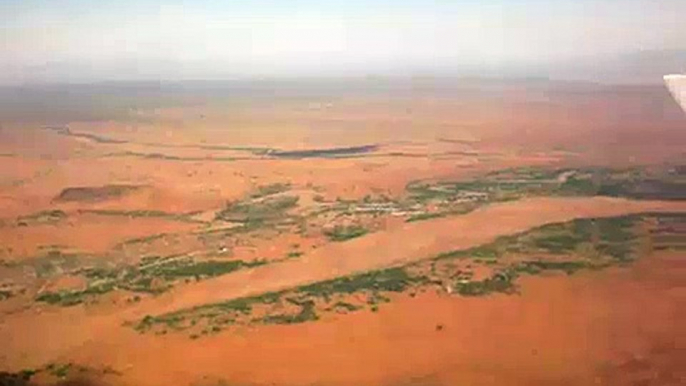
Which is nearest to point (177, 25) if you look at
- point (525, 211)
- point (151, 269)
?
point (151, 269)

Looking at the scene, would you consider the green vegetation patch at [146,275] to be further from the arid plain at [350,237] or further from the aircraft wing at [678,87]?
the aircraft wing at [678,87]

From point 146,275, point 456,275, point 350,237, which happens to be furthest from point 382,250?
point 146,275

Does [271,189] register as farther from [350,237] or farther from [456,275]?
[456,275]

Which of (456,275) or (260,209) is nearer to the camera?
(456,275)

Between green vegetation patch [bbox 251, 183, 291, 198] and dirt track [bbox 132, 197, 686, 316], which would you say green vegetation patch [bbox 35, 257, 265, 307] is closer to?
dirt track [bbox 132, 197, 686, 316]

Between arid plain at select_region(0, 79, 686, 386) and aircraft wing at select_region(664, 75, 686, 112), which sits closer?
arid plain at select_region(0, 79, 686, 386)

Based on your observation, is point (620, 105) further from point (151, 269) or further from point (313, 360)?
point (151, 269)

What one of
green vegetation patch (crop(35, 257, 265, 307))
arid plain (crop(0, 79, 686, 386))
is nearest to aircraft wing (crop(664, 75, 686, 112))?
arid plain (crop(0, 79, 686, 386))
